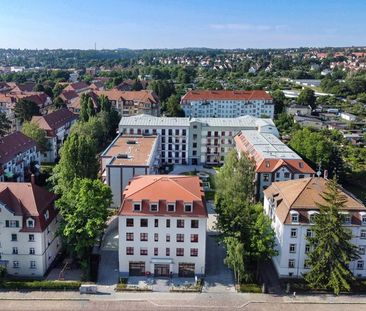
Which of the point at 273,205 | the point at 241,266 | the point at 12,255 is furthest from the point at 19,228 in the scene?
the point at 273,205

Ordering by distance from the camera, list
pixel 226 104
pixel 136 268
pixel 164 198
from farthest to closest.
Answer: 1. pixel 226 104
2. pixel 136 268
3. pixel 164 198

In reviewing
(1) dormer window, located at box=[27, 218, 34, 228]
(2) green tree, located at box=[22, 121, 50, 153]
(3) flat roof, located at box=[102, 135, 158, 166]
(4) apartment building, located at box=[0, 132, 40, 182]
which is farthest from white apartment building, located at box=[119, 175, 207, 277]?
(2) green tree, located at box=[22, 121, 50, 153]

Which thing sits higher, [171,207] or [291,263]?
[171,207]

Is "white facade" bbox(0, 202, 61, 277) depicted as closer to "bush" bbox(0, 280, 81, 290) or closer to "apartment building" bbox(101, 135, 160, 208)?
"bush" bbox(0, 280, 81, 290)

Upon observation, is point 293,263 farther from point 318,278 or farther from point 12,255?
point 12,255

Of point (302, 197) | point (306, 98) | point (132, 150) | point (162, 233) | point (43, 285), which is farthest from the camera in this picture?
point (306, 98)

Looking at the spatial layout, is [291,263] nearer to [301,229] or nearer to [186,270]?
[301,229]

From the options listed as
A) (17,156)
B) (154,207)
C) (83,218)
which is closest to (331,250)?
(154,207)
